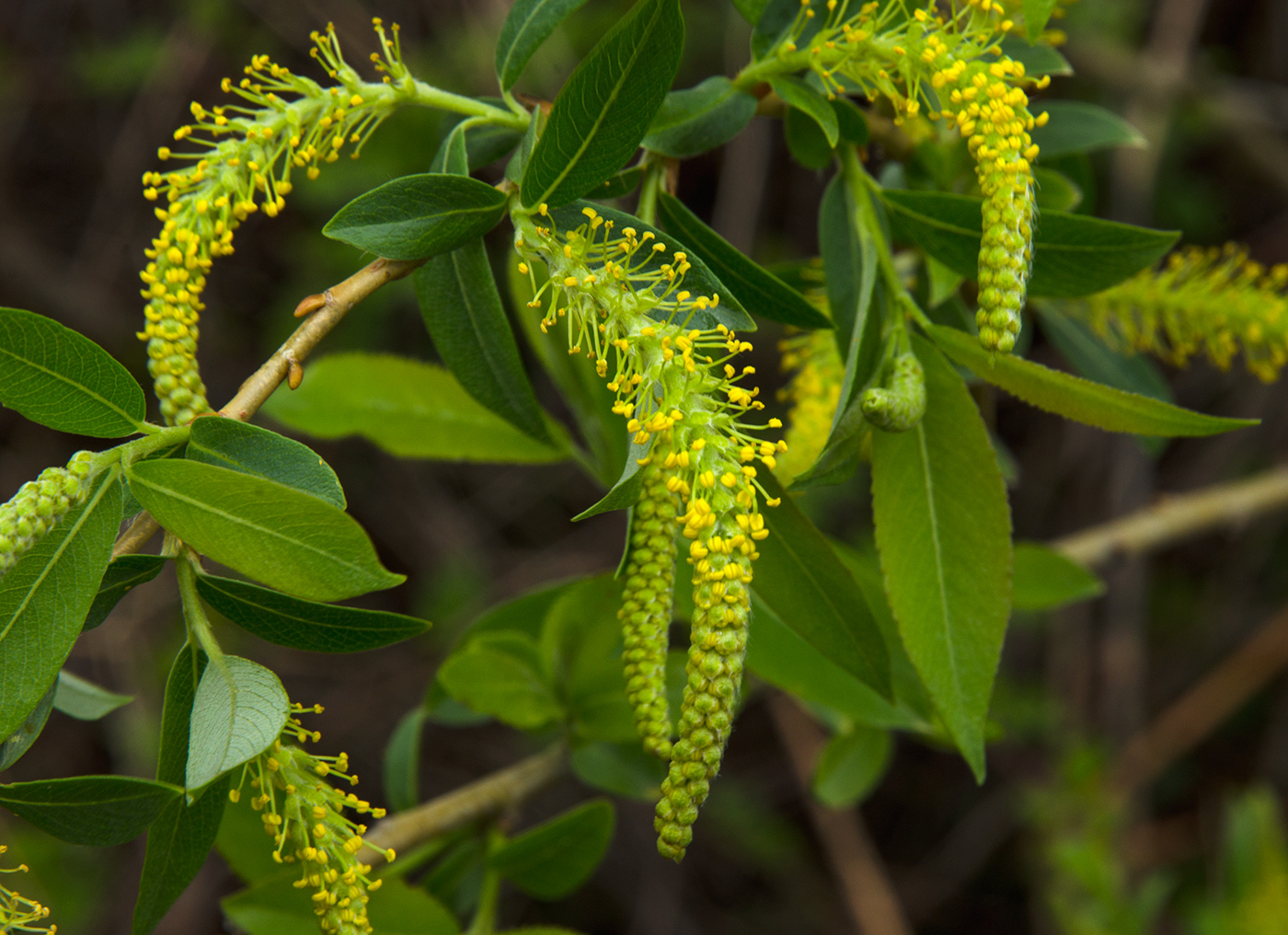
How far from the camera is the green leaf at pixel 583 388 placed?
1.17m

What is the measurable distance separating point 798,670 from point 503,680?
35 centimetres

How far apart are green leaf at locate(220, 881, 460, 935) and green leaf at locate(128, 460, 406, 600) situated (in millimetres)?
527

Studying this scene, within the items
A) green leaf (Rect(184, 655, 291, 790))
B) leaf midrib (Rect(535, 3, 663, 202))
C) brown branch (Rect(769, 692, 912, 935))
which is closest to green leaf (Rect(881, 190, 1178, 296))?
leaf midrib (Rect(535, 3, 663, 202))

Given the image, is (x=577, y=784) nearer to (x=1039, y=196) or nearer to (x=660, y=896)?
(x=660, y=896)

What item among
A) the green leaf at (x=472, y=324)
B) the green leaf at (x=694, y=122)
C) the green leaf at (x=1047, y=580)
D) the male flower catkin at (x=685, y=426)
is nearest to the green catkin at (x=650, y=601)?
the male flower catkin at (x=685, y=426)

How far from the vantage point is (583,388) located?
1289 mm

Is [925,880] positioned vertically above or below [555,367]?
below

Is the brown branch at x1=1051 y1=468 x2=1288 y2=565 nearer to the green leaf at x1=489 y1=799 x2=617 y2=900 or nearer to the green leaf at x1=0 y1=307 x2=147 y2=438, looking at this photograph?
the green leaf at x1=489 y1=799 x2=617 y2=900

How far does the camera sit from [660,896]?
2939 millimetres

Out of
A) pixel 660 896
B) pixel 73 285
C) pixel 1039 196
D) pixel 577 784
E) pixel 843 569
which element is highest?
pixel 1039 196

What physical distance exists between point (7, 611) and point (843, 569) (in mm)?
643

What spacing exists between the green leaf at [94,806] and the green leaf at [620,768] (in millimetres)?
616

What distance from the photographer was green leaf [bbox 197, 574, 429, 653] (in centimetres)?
77

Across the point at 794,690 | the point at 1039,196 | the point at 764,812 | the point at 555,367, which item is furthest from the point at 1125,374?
the point at 764,812
